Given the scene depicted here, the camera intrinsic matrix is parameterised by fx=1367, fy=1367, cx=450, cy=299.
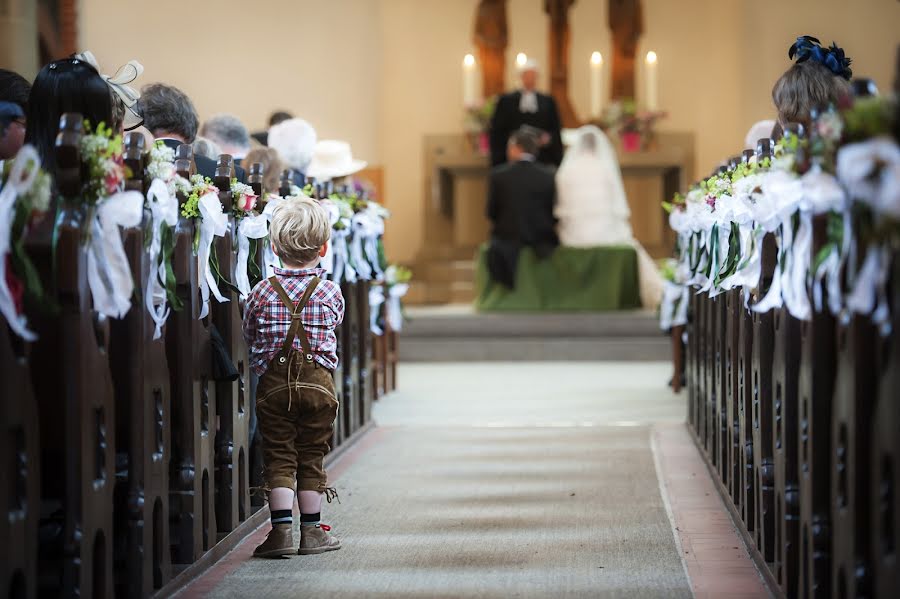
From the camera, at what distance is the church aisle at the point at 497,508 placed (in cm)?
343

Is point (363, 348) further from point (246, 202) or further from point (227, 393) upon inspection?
point (227, 393)

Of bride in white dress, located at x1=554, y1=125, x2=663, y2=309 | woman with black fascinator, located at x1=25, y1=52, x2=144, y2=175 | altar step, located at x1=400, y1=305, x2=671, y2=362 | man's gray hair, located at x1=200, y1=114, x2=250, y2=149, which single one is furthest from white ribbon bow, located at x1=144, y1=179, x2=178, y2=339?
bride in white dress, located at x1=554, y1=125, x2=663, y2=309

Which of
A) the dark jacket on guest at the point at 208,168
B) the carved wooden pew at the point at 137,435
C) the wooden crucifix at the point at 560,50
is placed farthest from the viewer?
the wooden crucifix at the point at 560,50

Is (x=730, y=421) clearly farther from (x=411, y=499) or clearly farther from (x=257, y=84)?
(x=257, y=84)

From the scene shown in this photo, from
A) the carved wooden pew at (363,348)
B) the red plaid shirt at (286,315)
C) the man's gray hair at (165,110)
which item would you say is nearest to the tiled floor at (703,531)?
the red plaid shirt at (286,315)

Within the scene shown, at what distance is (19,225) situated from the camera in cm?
255

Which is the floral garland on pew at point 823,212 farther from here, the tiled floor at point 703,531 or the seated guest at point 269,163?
the seated guest at point 269,163

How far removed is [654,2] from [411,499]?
33.4ft

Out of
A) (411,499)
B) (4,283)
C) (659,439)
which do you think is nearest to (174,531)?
(411,499)

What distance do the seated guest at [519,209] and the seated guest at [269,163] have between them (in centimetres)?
512

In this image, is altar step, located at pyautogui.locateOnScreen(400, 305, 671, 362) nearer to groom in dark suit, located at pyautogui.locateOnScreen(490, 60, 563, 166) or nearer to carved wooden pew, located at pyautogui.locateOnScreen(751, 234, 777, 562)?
groom in dark suit, located at pyautogui.locateOnScreen(490, 60, 563, 166)

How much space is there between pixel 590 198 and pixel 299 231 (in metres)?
7.52

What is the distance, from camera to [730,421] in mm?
4449

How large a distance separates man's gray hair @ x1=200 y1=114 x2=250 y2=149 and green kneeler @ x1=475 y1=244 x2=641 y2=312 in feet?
16.6
